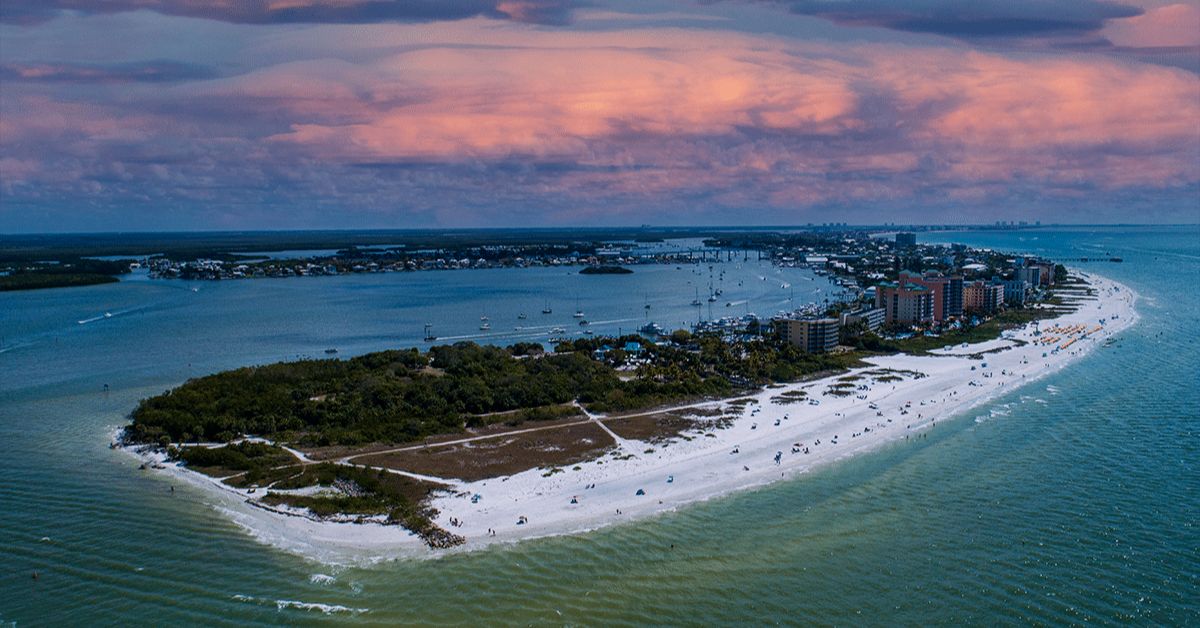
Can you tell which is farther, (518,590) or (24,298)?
(24,298)

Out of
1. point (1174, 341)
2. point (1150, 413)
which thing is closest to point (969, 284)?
point (1174, 341)

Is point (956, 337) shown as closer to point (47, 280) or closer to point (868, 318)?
point (868, 318)

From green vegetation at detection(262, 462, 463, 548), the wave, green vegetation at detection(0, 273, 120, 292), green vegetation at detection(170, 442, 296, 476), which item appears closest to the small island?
green vegetation at detection(0, 273, 120, 292)

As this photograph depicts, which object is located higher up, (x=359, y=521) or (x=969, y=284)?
A: (x=969, y=284)

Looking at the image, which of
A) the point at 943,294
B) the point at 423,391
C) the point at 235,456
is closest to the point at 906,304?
the point at 943,294

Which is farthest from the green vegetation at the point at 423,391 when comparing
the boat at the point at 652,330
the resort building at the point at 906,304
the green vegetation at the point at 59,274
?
Answer: the green vegetation at the point at 59,274

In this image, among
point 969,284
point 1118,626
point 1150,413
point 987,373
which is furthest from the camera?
point 969,284

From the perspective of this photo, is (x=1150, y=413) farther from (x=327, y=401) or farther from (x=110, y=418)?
(x=110, y=418)
